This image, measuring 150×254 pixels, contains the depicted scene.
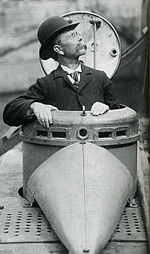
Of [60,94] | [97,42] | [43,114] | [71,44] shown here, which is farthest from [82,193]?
[97,42]

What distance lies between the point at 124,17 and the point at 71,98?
2336 mm

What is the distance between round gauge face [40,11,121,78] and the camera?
304 centimetres

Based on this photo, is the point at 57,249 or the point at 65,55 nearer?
the point at 57,249

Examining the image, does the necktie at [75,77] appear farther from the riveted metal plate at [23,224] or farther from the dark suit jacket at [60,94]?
the riveted metal plate at [23,224]

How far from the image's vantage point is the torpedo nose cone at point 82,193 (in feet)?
5.58

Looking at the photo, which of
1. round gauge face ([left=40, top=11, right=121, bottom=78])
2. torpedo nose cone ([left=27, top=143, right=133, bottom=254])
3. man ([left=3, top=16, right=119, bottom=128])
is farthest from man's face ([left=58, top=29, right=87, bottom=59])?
round gauge face ([left=40, top=11, right=121, bottom=78])

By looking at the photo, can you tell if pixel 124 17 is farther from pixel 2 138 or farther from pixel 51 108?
pixel 51 108

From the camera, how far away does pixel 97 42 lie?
10.1ft

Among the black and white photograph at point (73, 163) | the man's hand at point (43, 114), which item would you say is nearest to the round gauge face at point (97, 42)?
the black and white photograph at point (73, 163)

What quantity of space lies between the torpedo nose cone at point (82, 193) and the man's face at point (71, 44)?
16.6 inches

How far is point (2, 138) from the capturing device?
3611mm

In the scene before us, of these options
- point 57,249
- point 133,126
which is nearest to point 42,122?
point 133,126

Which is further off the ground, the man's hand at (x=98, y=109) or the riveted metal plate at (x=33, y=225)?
the man's hand at (x=98, y=109)

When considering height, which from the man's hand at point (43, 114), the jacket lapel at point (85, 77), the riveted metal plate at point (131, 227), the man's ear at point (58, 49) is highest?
the man's ear at point (58, 49)
